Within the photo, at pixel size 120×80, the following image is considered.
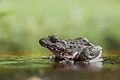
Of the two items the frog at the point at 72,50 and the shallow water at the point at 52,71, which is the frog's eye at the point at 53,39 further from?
the shallow water at the point at 52,71

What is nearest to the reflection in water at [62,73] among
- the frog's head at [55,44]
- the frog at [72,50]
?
the frog at [72,50]

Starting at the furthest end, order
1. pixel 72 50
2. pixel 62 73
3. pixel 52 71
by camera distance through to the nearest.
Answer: pixel 72 50, pixel 52 71, pixel 62 73

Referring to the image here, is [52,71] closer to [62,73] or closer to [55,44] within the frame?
[62,73]

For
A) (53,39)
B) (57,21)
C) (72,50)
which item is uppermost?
(57,21)

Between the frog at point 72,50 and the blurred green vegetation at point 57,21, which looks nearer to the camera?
the frog at point 72,50

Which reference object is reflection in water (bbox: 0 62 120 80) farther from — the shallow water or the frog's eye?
the frog's eye

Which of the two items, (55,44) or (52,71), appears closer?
(52,71)

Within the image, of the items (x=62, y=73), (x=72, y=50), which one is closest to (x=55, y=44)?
(x=72, y=50)

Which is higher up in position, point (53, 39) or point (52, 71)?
point (53, 39)
